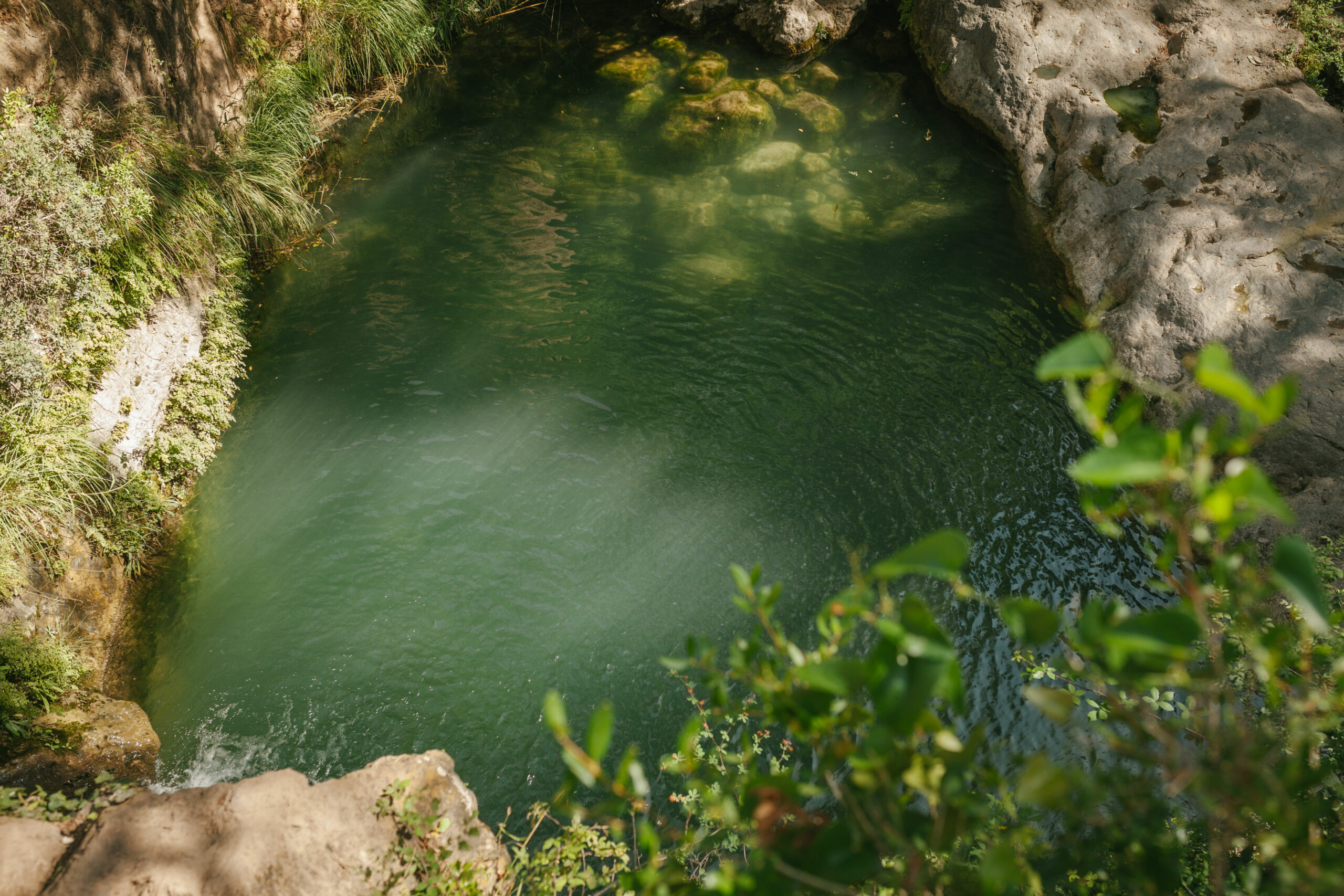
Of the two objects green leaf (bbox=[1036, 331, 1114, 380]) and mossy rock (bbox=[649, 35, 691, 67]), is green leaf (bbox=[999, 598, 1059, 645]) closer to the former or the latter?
green leaf (bbox=[1036, 331, 1114, 380])

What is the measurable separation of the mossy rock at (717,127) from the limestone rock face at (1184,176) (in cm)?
234

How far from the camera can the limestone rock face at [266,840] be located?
2678mm

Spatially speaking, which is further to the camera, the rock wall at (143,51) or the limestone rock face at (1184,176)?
the limestone rock face at (1184,176)

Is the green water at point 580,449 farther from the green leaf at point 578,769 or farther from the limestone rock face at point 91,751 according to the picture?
the green leaf at point 578,769

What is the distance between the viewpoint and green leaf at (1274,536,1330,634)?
0.68 metres

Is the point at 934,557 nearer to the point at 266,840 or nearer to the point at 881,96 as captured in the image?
the point at 266,840

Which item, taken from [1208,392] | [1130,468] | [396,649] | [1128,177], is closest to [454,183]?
[396,649]

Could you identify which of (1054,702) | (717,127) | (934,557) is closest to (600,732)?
(934,557)

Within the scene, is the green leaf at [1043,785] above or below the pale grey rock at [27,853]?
above

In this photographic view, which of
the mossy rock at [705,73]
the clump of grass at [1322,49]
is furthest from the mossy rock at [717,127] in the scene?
the clump of grass at [1322,49]

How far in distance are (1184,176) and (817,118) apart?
155 inches

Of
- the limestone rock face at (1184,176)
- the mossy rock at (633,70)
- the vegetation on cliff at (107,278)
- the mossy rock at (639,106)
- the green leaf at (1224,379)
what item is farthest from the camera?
the mossy rock at (633,70)

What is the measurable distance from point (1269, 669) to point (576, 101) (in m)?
9.86

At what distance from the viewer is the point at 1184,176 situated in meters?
6.43
